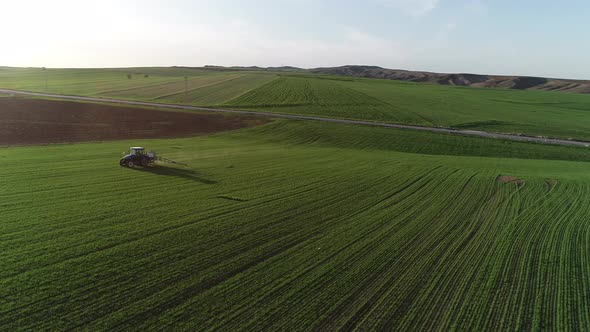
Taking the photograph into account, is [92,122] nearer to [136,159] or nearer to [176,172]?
[136,159]

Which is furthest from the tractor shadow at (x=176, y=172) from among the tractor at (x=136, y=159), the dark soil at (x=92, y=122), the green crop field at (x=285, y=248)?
the dark soil at (x=92, y=122)

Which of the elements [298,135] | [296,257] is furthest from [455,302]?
[298,135]

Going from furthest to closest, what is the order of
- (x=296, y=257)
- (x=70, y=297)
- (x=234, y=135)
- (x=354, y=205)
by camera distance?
(x=234, y=135), (x=354, y=205), (x=296, y=257), (x=70, y=297)

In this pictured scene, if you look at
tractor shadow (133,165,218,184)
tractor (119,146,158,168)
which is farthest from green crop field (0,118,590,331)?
tractor (119,146,158,168)

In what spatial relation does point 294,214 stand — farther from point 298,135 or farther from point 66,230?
point 298,135

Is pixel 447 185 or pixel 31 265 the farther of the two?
pixel 447 185

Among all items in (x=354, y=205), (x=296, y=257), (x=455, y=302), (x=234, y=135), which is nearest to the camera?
(x=455, y=302)

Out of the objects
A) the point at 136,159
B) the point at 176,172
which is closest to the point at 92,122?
the point at 136,159
